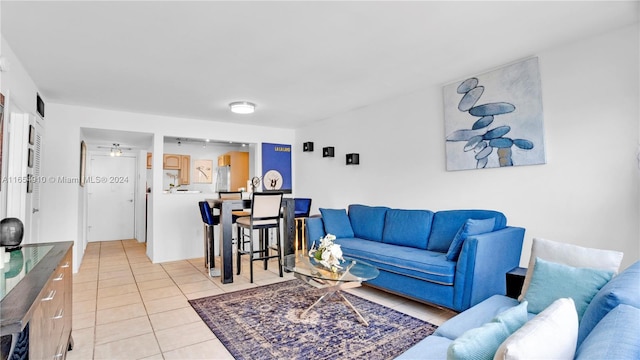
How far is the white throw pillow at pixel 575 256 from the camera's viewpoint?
1810 mm

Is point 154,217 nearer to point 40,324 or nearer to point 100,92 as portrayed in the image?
point 100,92

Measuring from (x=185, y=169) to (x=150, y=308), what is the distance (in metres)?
5.04

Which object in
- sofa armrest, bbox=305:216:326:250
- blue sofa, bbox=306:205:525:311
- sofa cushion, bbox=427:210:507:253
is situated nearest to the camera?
blue sofa, bbox=306:205:525:311

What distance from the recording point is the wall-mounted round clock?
6499 millimetres

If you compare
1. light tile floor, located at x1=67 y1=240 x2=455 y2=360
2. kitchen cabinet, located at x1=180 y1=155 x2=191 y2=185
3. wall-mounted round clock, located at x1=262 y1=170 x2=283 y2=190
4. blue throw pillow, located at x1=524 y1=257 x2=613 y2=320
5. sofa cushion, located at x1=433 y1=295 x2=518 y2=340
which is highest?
kitchen cabinet, located at x1=180 y1=155 x2=191 y2=185

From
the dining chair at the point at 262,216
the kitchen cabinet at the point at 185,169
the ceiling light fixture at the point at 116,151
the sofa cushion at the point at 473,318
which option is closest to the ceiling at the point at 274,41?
the dining chair at the point at 262,216

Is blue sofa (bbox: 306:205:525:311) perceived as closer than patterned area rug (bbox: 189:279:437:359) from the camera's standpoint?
No

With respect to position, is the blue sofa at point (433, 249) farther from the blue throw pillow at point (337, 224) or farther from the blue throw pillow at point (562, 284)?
the blue throw pillow at point (562, 284)

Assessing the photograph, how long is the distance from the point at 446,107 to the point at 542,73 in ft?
3.44

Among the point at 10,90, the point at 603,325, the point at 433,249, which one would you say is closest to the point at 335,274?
the point at 433,249

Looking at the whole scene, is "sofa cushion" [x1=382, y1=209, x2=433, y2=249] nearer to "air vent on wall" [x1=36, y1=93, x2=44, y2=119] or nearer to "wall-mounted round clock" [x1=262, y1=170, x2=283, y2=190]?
"wall-mounted round clock" [x1=262, y1=170, x2=283, y2=190]

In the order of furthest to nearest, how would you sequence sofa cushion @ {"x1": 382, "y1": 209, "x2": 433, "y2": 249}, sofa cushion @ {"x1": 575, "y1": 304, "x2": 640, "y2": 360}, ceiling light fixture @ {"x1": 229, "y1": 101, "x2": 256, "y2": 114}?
1. ceiling light fixture @ {"x1": 229, "y1": 101, "x2": 256, "y2": 114}
2. sofa cushion @ {"x1": 382, "y1": 209, "x2": 433, "y2": 249}
3. sofa cushion @ {"x1": 575, "y1": 304, "x2": 640, "y2": 360}

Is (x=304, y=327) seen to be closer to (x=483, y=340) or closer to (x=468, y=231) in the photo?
(x=468, y=231)

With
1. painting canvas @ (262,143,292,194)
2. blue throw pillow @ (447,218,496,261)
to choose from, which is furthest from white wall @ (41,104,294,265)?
blue throw pillow @ (447,218,496,261)
